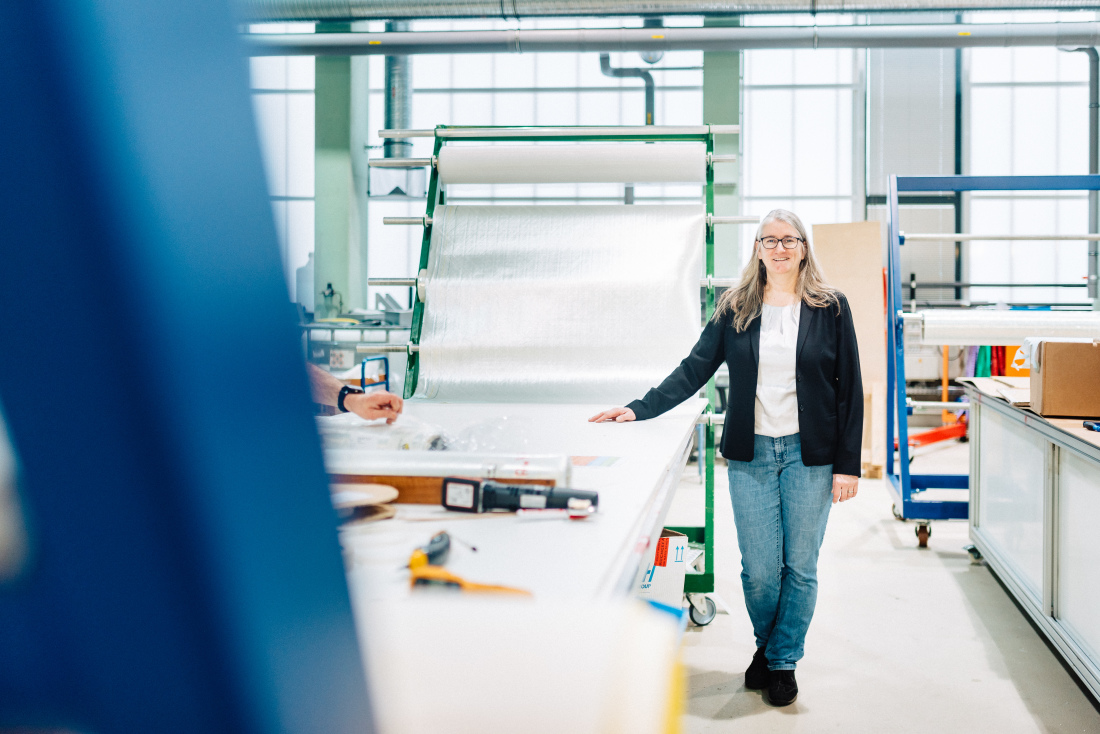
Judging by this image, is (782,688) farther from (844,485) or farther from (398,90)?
(398,90)

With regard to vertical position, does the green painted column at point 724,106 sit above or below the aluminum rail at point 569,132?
above

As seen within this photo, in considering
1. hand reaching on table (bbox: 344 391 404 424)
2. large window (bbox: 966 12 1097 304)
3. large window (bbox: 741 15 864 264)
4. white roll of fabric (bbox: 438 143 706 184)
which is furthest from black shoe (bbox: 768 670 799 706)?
large window (bbox: 966 12 1097 304)

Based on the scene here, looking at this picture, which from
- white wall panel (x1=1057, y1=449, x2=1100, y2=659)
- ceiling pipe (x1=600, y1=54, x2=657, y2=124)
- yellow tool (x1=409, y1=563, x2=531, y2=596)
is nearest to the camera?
yellow tool (x1=409, y1=563, x2=531, y2=596)

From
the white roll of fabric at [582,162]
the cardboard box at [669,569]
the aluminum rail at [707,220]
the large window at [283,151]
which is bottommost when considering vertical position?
the cardboard box at [669,569]

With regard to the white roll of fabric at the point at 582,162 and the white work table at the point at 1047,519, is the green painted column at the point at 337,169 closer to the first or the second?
the white roll of fabric at the point at 582,162

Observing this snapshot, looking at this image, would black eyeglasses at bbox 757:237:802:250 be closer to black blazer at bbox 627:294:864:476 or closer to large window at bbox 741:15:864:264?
black blazer at bbox 627:294:864:476

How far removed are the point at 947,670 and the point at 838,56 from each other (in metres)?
7.74

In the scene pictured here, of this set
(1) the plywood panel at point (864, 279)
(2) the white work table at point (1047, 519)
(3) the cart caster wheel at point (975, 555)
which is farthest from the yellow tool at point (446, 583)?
(1) the plywood panel at point (864, 279)

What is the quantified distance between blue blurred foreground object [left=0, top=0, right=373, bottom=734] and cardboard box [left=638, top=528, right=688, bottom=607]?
6.11 feet

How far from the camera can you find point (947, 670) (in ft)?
7.61

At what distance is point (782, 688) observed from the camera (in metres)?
2.12

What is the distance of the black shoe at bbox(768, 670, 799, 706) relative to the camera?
2.11 meters

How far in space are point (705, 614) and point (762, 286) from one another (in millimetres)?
1242

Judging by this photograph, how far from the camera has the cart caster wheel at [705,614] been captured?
2.67 metres
